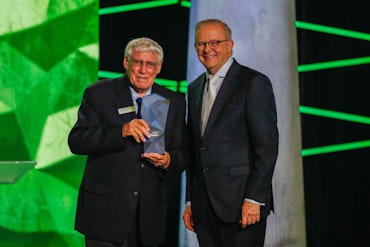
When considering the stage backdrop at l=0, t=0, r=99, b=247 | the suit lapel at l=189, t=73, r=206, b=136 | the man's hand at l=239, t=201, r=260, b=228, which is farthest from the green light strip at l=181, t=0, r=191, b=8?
the man's hand at l=239, t=201, r=260, b=228

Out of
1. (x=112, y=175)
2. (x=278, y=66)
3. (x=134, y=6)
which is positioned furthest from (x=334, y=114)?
(x=112, y=175)

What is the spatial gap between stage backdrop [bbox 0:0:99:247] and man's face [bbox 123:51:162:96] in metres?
1.52

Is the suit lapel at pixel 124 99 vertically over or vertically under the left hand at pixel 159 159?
over

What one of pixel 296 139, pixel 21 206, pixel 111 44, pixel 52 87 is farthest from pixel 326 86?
pixel 21 206

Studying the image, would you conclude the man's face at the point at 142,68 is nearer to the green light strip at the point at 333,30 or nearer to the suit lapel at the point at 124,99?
the suit lapel at the point at 124,99

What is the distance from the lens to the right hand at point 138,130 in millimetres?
2336

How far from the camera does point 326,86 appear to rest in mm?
4387

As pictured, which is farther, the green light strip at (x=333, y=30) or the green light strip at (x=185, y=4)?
the green light strip at (x=333, y=30)

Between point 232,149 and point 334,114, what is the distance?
6.84ft

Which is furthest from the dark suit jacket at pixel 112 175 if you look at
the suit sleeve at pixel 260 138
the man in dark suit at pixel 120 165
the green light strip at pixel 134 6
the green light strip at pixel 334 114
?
the green light strip at pixel 334 114

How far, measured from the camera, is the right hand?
234 cm

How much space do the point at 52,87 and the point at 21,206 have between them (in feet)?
2.50

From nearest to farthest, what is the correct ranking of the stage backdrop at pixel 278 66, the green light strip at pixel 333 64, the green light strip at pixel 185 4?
the stage backdrop at pixel 278 66, the green light strip at pixel 185 4, the green light strip at pixel 333 64

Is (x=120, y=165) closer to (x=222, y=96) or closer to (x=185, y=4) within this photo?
(x=222, y=96)
